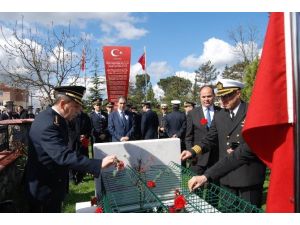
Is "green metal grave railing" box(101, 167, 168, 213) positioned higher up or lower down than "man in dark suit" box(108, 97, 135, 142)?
lower down

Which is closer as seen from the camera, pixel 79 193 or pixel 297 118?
pixel 297 118

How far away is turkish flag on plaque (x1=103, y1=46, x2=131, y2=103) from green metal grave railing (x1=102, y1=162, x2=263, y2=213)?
684 centimetres

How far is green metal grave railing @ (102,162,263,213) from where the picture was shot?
2.84 m

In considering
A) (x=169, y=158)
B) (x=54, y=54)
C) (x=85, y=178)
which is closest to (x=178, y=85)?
(x=54, y=54)

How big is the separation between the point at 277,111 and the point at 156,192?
2317 millimetres

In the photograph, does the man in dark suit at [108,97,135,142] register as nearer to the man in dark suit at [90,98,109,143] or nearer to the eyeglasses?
the man in dark suit at [90,98,109,143]

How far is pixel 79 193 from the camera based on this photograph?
6.83 metres

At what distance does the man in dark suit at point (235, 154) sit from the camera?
3049 mm

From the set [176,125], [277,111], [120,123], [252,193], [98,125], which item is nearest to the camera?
[277,111]

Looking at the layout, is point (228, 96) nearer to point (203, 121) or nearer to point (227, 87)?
point (227, 87)

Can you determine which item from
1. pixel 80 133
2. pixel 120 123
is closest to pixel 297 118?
pixel 80 133

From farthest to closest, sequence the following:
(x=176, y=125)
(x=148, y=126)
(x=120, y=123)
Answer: (x=148, y=126)
(x=176, y=125)
(x=120, y=123)

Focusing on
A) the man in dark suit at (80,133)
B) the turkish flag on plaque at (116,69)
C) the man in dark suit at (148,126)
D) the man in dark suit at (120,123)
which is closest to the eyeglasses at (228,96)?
the man in dark suit at (80,133)

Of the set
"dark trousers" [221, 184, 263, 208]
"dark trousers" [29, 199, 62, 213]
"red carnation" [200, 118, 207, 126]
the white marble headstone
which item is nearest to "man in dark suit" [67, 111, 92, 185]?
"red carnation" [200, 118, 207, 126]
